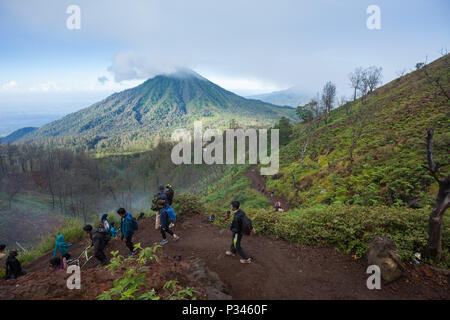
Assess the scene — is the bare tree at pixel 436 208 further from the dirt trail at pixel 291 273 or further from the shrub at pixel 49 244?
the shrub at pixel 49 244

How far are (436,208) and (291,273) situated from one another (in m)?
3.46

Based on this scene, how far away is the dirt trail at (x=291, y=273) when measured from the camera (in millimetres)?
3982

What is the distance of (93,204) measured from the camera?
4469cm

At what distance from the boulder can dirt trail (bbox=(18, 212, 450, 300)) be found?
0.17 m

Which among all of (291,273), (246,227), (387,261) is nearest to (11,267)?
(246,227)

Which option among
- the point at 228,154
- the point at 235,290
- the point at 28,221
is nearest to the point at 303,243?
the point at 235,290

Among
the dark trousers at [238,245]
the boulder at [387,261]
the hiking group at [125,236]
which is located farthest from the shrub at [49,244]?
the boulder at [387,261]

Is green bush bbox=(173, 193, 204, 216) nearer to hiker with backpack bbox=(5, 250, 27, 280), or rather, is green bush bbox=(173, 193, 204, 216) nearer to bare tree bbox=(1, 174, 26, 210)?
hiker with backpack bbox=(5, 250, 27, 280)

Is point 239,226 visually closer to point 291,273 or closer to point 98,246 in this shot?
point 291,273

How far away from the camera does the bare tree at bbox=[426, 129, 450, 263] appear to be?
4.10m

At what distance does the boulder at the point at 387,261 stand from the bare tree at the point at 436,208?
3.05 feet

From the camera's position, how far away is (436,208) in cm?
427
